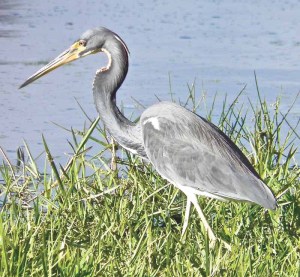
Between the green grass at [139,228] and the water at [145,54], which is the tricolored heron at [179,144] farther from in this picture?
the water at [145,54]

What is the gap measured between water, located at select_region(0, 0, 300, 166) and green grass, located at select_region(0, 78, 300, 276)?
4.54 feet

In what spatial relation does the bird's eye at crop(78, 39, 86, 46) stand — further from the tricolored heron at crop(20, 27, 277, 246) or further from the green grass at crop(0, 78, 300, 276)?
the green grass at crop(0, 78, 300, 276)

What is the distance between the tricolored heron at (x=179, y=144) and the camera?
182 inches

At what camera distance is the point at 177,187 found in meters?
4.86

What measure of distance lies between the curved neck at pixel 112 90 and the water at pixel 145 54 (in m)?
1.08

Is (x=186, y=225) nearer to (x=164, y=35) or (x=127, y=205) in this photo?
(x=127, y=205)

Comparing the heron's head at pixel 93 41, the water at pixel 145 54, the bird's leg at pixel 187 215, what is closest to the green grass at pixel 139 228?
the bird's leg at pixel 187 215

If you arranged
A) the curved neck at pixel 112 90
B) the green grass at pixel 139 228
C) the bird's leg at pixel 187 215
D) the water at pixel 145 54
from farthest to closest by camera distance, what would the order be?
the water at pixel 145 54
the curved neck at pixel 112 90
the bird's leg at pixel 187 215
the green grass at pixel 139 228

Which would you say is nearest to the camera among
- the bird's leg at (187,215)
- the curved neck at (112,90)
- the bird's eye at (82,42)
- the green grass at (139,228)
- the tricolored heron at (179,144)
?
the green grass at (139,228)

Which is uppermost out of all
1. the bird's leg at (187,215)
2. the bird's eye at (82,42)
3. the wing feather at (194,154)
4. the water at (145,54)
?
the bird's eye at (82,42)

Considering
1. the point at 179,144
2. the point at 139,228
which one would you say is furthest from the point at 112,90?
the point at 139,228

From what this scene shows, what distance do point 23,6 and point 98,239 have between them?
325 inches

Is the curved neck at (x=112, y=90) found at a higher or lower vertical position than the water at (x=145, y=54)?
higher

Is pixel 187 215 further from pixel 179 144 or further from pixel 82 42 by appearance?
pixel 82 42
